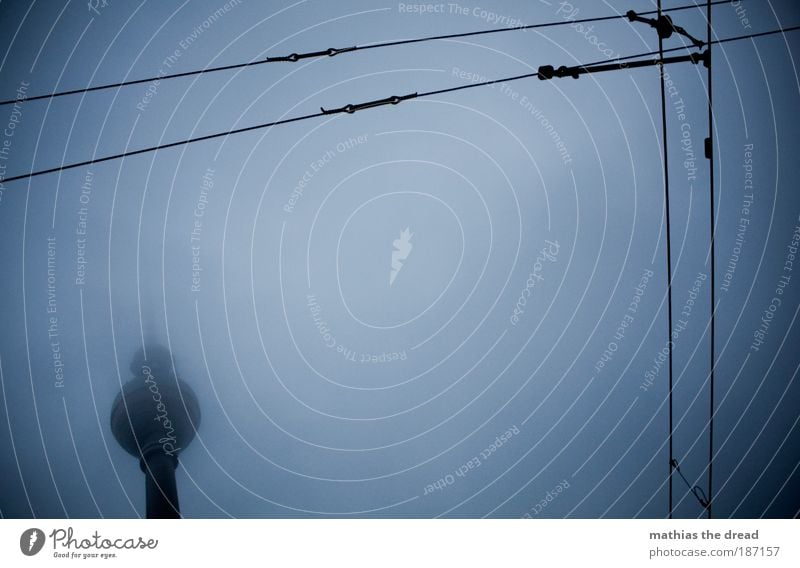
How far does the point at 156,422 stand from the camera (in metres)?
42.7

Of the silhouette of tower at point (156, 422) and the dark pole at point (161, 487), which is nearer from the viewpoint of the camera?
the dark pole at point (161, 487)

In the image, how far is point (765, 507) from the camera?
75.4 ft

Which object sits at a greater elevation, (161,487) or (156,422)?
(156,422)

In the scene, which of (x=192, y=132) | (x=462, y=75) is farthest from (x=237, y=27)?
(x=462, y=75)

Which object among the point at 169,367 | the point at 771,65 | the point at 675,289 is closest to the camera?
the point at 771,65

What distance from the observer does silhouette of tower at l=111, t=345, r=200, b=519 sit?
35.3 meters

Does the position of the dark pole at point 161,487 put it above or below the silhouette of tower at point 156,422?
below

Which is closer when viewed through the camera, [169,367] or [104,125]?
[104,125]

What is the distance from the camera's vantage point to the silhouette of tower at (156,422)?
3531 centimetres

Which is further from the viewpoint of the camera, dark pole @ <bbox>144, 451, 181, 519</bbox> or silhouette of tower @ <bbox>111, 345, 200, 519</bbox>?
silhouette of tower @ <bbox>111, 345, 200, 519</bbox>
